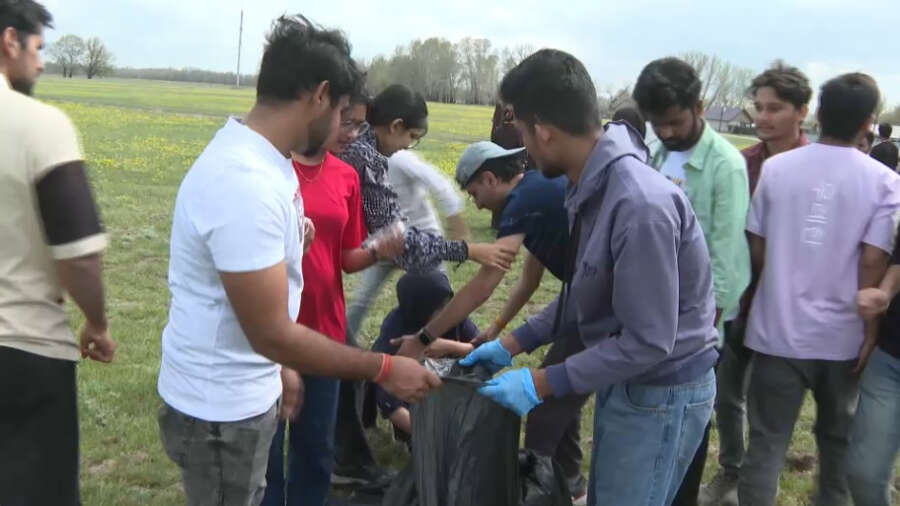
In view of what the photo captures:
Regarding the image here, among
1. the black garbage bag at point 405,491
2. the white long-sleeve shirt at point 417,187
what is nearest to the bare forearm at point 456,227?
the white long-sleeve shirt at point 417,187

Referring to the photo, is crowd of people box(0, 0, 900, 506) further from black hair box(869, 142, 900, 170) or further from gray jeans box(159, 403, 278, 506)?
black hair box(869, 142, 900, 170)

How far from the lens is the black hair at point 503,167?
315 centimetres

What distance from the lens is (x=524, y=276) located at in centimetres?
352

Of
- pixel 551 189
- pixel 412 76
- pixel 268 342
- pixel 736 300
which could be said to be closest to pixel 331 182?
pixel 551 189

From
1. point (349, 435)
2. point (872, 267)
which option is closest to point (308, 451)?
point (349, 435)

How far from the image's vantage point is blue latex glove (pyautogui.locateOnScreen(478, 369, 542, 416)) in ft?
7.45

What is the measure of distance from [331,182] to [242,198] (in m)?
1.06

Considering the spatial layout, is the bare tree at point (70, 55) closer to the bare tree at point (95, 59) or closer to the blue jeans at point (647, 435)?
the bare tree at point (95, 59)

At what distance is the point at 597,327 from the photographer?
2.25m

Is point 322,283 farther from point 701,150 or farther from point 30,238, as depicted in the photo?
point 701,150

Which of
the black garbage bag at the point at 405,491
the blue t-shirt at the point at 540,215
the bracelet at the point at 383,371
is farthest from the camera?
the blue t-shirt at the point at 540,215

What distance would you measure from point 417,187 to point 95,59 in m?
107

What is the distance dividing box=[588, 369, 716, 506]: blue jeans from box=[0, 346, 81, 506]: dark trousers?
171 cm

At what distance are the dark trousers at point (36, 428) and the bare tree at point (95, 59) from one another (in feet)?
354
